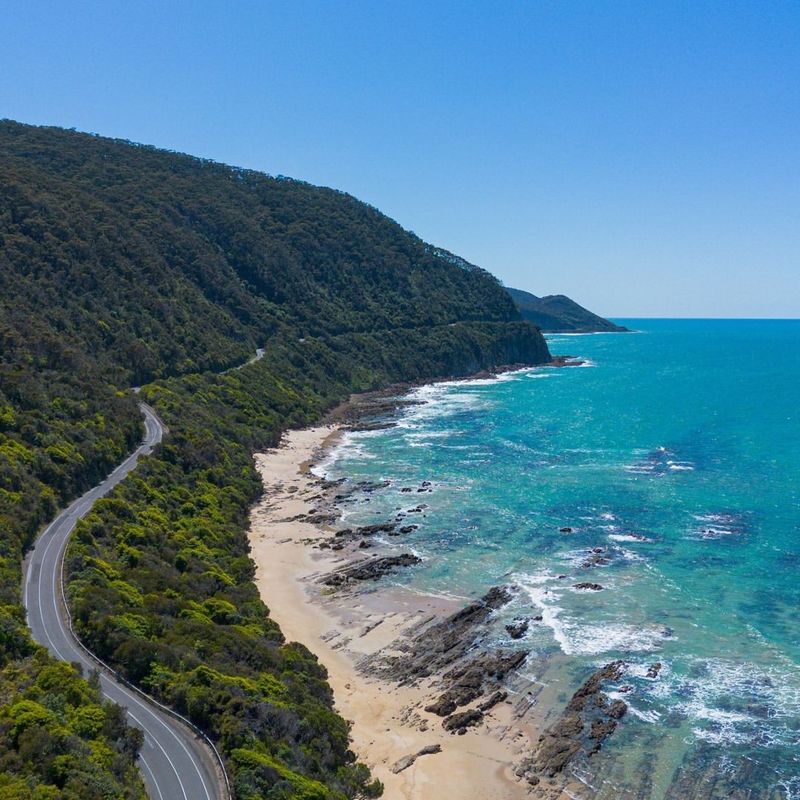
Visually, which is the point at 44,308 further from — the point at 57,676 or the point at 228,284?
the point at 57,676

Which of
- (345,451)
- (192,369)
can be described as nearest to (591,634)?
(345,451)

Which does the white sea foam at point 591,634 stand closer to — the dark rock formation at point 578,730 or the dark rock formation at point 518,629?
the dark rock formation at point 518,629

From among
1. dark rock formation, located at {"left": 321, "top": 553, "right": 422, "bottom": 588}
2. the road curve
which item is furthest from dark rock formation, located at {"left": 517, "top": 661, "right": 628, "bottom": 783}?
dark rock formation, located at {"left": 321, "top": 553, "right": 422, "bottom": 588}

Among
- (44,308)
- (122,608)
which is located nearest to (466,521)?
(122,608)

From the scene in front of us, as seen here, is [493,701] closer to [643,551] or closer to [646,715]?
[646,715]

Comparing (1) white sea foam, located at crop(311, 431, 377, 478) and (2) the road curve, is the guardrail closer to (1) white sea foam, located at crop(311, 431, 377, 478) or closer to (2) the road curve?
(2) the road curve

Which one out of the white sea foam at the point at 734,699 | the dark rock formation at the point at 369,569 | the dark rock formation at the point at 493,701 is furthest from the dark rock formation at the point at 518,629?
the dark rock formation at the point at 369,569
